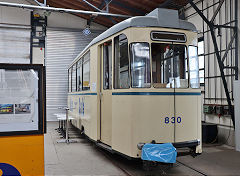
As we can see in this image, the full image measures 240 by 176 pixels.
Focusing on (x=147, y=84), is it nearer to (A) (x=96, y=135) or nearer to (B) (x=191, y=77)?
(B) (x=191, y=77)

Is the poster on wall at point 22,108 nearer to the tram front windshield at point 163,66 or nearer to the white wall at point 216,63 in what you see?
the tram front windshield at point 163,66

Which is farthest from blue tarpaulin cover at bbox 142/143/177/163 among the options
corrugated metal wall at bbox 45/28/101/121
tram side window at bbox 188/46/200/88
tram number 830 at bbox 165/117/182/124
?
corrugated metal wall at bbox 45/28/101/121

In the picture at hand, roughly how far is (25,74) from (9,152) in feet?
2.90

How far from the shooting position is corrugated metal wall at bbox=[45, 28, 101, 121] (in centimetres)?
1410

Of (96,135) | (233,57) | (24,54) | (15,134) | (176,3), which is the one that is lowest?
(96,135)

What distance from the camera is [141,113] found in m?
4.66

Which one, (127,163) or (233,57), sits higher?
(233,57)

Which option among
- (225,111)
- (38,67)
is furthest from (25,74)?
(225,111)

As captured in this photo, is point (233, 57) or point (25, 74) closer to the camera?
point (25, 74)

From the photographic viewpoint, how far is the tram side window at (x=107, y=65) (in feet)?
18.9

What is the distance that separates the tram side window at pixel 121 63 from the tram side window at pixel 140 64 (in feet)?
0.56

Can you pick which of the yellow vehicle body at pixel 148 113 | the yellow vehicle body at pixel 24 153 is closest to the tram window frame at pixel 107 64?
the yellow vehicle body at pixel 148 113

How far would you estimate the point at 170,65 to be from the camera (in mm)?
5008

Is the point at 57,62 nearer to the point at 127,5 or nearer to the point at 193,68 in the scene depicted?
the point at 127,5
